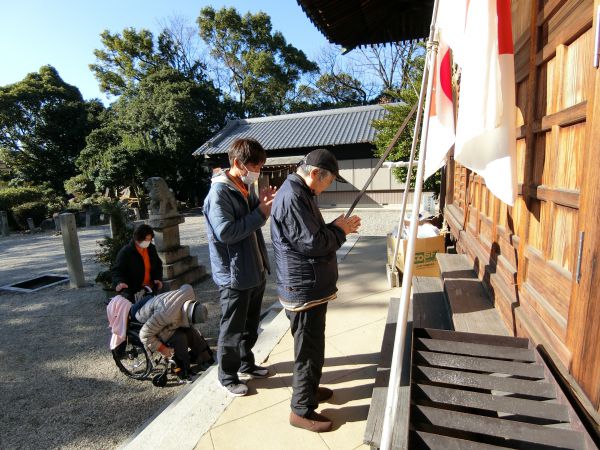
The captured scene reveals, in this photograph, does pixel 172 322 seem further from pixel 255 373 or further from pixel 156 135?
pixel 156 135

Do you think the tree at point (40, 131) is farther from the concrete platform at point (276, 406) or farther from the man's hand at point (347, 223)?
the man's hand at point (347, 223)

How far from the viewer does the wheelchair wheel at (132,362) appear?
10.7ft

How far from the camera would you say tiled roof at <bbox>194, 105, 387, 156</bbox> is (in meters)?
16.4

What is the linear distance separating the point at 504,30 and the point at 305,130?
55.8ft

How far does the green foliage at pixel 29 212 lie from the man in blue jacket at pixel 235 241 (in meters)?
16.4

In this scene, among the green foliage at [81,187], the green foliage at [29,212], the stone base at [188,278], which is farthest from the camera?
the green foliage at [81,187]

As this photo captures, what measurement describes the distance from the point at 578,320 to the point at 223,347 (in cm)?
213

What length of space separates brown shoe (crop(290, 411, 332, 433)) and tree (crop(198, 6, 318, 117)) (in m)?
22.9

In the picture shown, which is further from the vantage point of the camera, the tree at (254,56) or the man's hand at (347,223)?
the tree at (254,56)

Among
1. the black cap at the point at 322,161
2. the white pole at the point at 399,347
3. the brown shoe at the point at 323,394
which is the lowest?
the brown shoe at the point at 323,394

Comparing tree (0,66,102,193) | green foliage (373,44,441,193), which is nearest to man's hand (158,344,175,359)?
green foliage (373,44,441,193)

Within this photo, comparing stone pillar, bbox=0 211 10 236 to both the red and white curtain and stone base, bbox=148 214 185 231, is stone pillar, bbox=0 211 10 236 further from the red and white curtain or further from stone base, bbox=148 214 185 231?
the red and white curtain

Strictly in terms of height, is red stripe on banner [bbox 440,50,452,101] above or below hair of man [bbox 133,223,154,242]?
above

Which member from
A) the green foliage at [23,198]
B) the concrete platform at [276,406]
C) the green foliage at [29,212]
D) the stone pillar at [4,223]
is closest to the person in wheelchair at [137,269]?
the concrete platform at [276,406]
